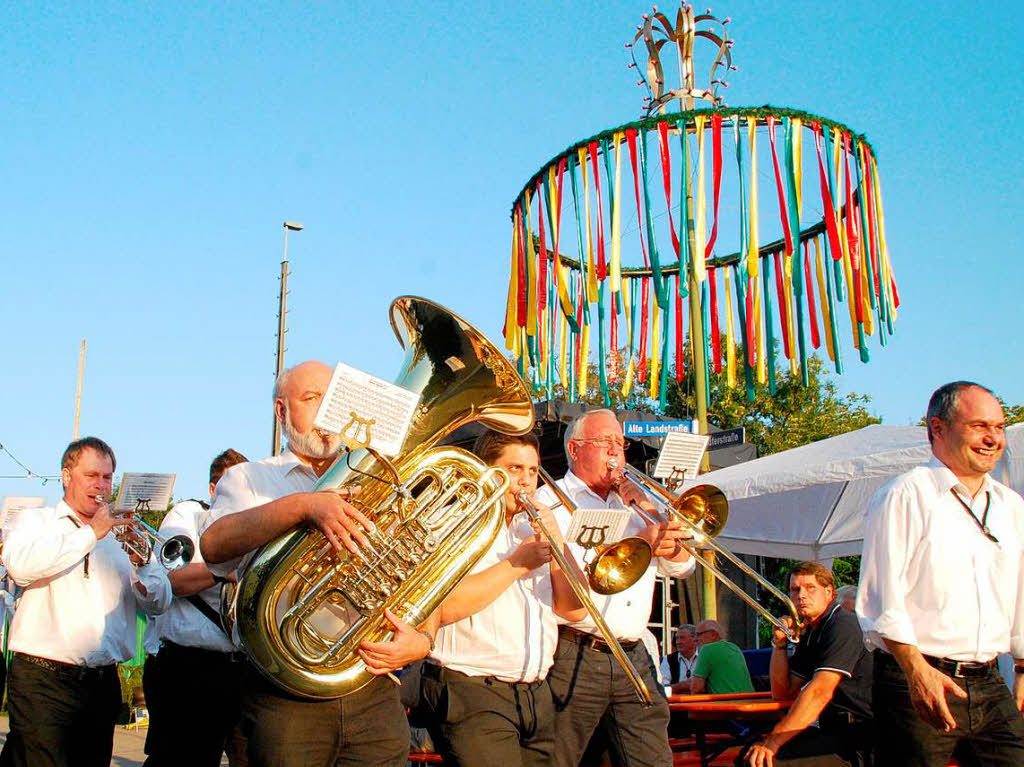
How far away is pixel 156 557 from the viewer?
493 cm

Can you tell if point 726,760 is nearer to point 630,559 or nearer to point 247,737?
point 630,559

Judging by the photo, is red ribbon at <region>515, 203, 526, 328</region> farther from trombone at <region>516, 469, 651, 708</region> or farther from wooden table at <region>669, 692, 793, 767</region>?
trombone at <region>516, 469, 651, 708</region>

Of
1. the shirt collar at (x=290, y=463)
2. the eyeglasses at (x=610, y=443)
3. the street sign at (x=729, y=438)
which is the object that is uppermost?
the street sign at (x=729, y=438)

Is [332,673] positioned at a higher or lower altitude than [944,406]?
lower

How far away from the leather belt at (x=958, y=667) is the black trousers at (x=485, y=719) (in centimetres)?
160

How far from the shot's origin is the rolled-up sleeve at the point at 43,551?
451 cm

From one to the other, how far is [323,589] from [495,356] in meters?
1.09

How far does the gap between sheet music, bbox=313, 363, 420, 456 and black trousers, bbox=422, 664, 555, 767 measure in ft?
4.71

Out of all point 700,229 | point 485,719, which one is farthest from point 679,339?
point 485,719

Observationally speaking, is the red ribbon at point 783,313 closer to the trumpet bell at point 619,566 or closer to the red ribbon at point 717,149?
the red ribbon at point 717,149

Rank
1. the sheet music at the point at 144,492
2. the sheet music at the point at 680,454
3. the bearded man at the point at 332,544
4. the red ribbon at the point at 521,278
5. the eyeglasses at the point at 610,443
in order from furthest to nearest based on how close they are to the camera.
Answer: the red ribbon at the point at 521,278 < the sheet music at the point at 144,492 < the sheet music at the point at 680,454 < the eyeglasses at the point at 610,443 < the bearded man at the point at 332,544

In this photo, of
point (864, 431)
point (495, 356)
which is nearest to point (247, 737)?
point (495, 356)

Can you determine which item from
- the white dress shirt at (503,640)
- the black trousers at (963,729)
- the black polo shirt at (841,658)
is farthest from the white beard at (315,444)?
the black polo shirt at (841,658)

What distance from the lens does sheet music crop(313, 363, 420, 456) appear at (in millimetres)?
2863
